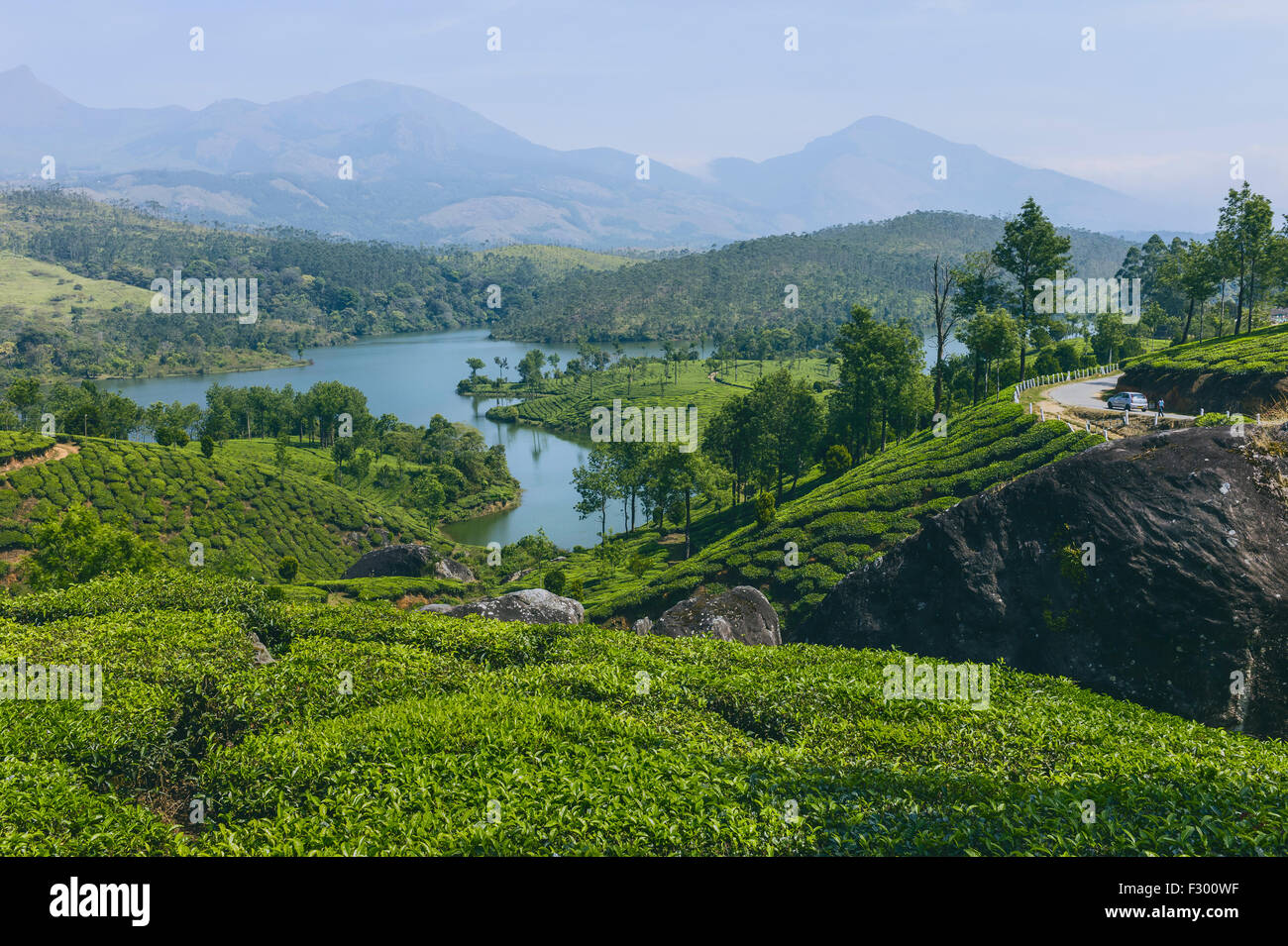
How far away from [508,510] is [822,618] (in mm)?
79160

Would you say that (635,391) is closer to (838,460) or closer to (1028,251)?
(838,460)

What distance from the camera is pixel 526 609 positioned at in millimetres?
28578

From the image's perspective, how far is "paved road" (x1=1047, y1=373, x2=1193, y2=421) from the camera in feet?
136

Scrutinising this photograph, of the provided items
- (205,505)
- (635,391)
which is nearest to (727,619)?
(205,505)

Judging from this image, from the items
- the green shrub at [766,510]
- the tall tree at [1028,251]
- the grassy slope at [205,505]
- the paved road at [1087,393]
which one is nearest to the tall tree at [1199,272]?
the tall tree at [1028,251]

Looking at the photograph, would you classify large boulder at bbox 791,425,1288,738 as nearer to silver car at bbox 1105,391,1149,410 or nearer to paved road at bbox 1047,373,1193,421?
silver car at bbox 1105,391,1149,410

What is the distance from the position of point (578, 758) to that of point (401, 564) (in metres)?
50.7

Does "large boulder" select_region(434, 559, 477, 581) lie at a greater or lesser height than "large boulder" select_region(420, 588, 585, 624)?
lesser

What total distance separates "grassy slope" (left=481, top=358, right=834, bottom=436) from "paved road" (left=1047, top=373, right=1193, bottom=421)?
81887 mm

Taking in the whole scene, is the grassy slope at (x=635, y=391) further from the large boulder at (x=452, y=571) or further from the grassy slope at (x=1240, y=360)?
the grassy slope at (x=1240, y=360)

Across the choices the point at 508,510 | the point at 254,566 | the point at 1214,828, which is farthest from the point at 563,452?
the point at 1214,828

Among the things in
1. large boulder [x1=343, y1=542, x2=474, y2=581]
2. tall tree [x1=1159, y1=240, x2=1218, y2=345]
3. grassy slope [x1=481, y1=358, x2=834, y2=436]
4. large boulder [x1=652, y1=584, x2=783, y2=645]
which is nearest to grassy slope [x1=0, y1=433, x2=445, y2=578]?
large boulder [x1=343, y1=542, x2=474, y2=581]

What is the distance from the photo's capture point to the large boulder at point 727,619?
2817cm
